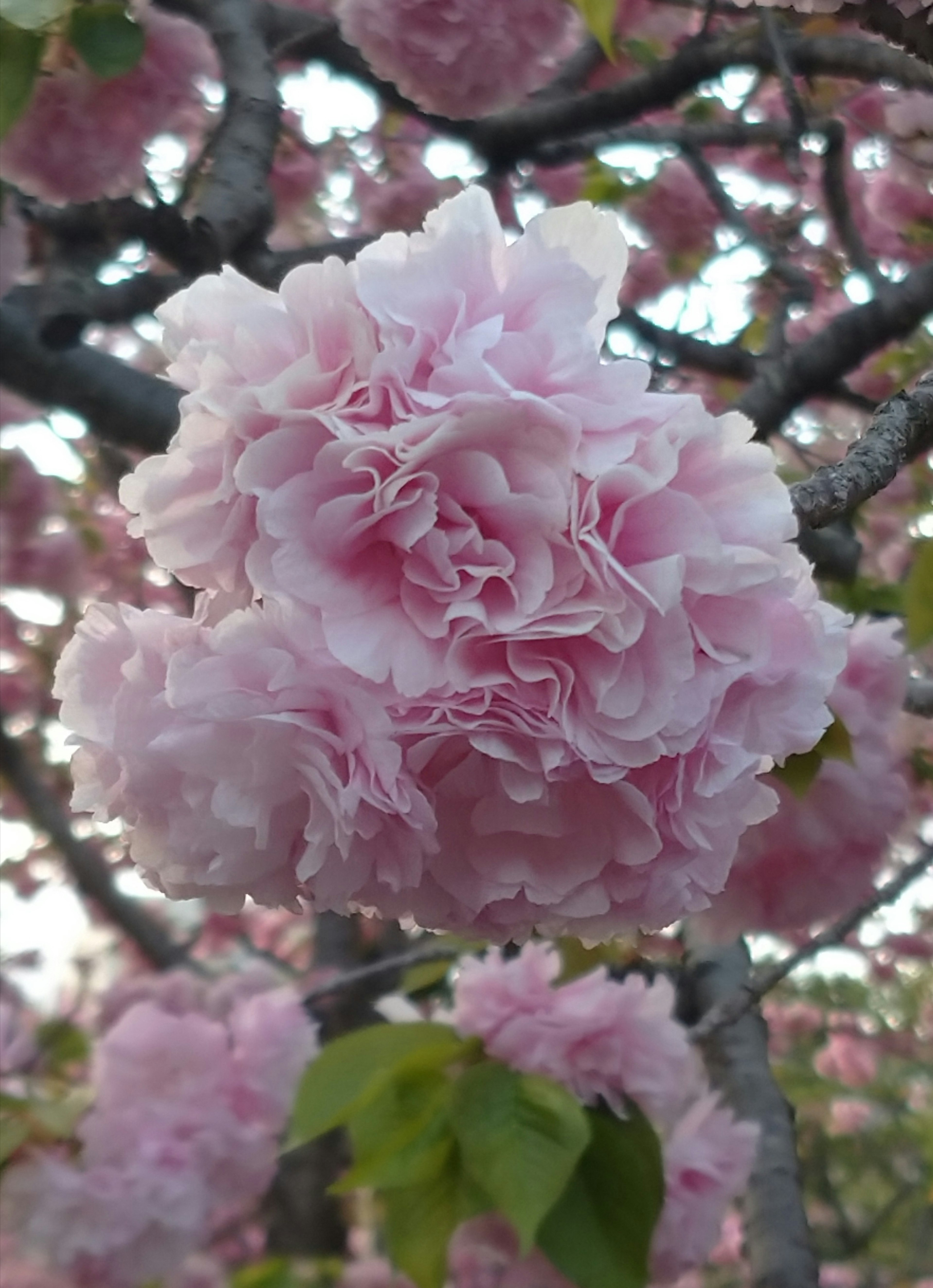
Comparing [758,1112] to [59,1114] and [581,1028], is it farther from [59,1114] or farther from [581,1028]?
[59,1114]

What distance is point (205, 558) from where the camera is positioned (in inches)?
18.3

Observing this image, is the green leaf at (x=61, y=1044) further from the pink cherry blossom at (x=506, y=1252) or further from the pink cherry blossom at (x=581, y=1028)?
the pink cherry blossom at (x=581, y=1028)

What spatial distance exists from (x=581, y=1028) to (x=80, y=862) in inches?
65.0

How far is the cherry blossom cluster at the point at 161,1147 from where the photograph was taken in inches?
50.6

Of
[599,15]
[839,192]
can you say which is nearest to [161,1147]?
[599,15]

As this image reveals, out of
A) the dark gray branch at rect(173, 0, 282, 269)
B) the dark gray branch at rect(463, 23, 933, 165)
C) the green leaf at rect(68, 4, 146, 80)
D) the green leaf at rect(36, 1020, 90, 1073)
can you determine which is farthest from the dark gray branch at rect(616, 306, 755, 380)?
the green leaf at rect(36, 1020, 90, 1073)

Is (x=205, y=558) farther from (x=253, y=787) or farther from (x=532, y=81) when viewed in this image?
(x=532, y=81)

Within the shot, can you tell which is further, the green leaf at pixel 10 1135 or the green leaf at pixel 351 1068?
the green leaf at pixel 10 1135

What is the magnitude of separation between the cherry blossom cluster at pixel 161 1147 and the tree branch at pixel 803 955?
2.35 ft

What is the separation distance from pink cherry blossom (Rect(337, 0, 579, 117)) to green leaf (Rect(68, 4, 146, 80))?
2.10 feet

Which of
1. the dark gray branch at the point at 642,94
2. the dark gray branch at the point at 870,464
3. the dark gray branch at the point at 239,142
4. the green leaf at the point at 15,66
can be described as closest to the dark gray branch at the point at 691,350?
the dark gray branch at the point at 642,94

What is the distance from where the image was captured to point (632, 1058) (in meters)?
1.01

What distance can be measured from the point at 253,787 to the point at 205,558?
0.10 m

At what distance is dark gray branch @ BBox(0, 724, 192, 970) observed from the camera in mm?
2307
